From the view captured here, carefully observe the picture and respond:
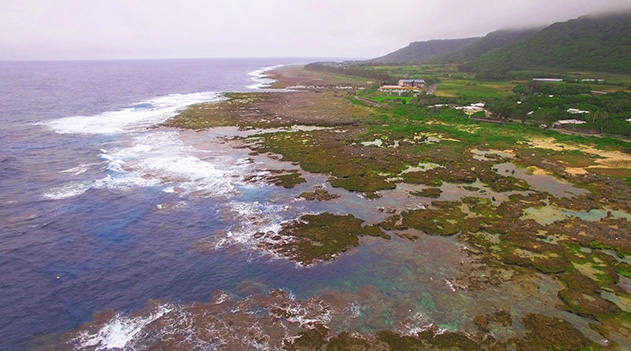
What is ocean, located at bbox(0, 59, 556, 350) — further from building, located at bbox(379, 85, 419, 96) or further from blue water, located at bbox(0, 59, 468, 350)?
building, located at bbox(379, 85, 419, 96)

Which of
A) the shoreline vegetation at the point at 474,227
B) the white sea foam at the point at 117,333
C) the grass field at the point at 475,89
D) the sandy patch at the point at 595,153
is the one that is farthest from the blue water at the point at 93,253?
the grass field at the point at 475,89

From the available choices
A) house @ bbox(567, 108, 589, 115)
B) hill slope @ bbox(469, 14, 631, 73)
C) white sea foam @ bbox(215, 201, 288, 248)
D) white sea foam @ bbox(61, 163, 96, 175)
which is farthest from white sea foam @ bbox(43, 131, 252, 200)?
hill slope @ bbox(469, 14, 631, 73)

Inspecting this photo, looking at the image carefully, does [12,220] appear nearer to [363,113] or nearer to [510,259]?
[510,259]

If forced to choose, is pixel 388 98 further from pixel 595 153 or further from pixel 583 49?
pixel 583 49

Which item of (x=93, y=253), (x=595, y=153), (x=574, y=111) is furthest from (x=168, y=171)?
(x=574, y=111)

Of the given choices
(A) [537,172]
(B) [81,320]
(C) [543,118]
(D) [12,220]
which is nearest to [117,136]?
(D) [12,220]
